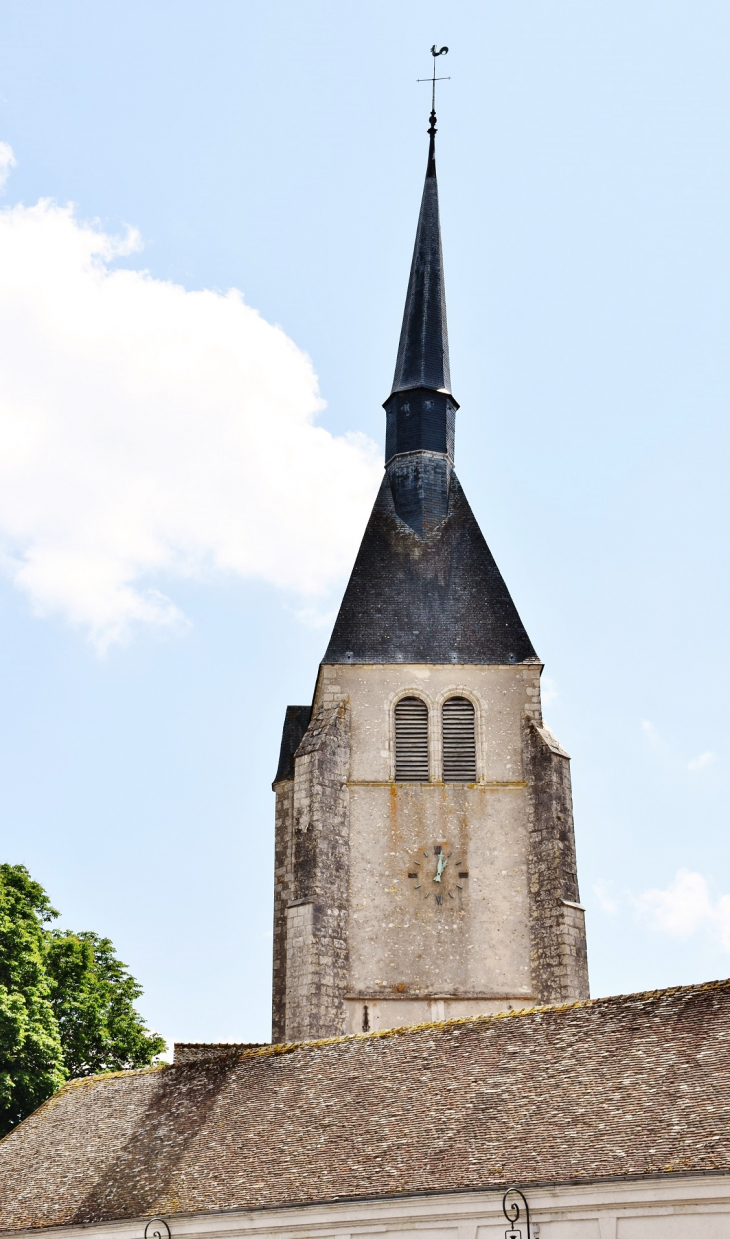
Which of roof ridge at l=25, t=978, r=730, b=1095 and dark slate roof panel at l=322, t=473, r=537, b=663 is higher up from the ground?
dark slate roof panel at l=322, t=473, r=537, b=663

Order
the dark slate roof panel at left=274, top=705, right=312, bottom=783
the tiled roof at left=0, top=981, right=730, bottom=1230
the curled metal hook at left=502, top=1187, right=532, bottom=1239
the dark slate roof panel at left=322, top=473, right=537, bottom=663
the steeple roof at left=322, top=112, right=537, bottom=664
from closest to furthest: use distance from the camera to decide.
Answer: the curled metal hook at left=502, top=1187, right=532, bottom=1239 → the tiled roof at left=0, top=981, right=730, bottom=1230 → the dark slate roof panel at left=322, top=473, right=537, bottom=663 → the steeple roof at left=322, top=112, right=537, bottom=664 → the dark slate roof panel at left=274, top=705, right=312, bottom=783

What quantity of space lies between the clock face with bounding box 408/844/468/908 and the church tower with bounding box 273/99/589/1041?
0.03m

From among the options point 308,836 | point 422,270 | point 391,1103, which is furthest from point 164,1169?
point 422,270

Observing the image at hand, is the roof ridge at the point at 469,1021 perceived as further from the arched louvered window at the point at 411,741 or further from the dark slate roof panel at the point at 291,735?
the dark slate roof panel at the point at 291,735

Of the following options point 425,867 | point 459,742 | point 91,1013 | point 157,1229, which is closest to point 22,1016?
point 91,1013

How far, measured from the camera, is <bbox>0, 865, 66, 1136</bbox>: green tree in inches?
1097

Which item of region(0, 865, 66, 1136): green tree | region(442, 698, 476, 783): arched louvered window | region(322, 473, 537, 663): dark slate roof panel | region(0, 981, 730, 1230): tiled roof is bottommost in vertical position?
region(0, 981, 730, 1230): tiled roof

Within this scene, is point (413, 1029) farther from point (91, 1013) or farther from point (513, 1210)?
point (91, 1013)

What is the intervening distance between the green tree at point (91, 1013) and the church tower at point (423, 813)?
489 cm

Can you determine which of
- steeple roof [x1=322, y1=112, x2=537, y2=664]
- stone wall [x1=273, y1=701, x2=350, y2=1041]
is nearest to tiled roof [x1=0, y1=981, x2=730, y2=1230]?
stone wall [x1=273, y1=701, x2=350, y2=1041]

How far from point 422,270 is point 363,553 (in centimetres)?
815

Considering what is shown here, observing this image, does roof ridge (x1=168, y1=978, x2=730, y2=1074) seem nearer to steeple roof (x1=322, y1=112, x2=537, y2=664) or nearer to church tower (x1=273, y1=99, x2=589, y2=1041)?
church tower (x1=273, y1=99, x2=589, y2=1041)

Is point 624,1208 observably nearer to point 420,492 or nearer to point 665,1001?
point 665,1001

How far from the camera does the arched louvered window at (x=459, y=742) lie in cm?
2925
